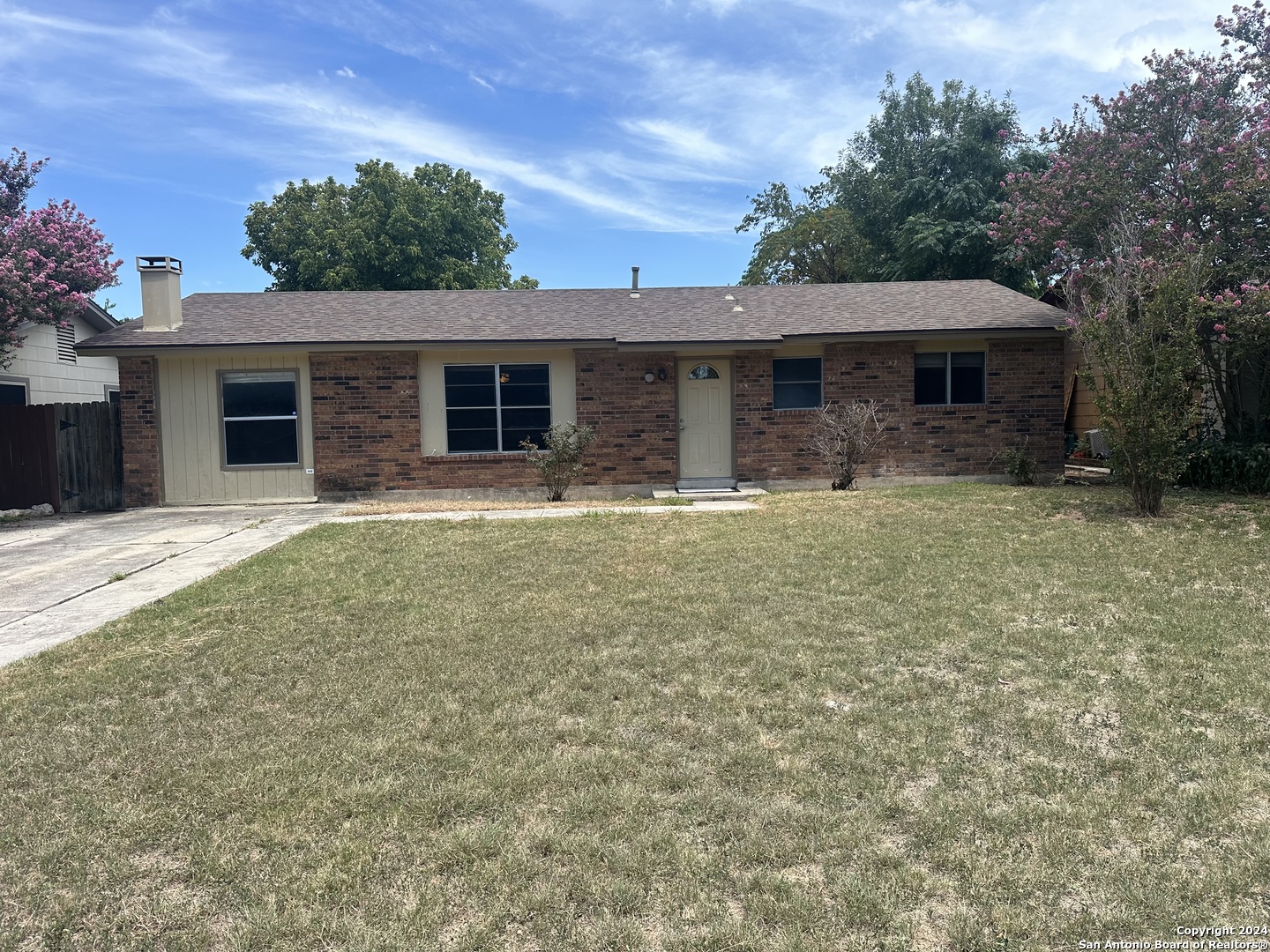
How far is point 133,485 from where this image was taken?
12.6 m

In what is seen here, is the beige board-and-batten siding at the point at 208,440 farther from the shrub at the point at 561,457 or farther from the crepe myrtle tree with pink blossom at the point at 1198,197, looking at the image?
the crepe myrtle tree with pink blossom at the point at 1198,197

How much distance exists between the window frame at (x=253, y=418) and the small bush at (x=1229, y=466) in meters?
13.3

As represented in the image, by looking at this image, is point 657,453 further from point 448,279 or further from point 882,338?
point 448,279

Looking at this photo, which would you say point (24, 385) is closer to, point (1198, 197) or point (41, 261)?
point (41, 261)

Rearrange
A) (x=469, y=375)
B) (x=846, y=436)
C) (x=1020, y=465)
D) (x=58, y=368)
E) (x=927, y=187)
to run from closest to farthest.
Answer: (x=846, y=436), (x=1020, y=465), (x=469, y=375), (x=58, y=368), (x=927, y=187)

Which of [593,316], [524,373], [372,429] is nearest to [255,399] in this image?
[372,429]

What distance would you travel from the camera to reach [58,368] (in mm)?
15984

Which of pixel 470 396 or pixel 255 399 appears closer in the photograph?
pixel 255 399

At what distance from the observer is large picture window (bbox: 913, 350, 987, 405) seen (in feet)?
43.8

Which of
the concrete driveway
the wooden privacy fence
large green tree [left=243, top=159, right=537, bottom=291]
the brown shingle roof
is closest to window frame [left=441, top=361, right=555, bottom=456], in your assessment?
the brown shingle roof

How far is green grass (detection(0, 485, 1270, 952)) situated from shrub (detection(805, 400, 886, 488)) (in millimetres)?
6034

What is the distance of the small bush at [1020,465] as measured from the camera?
12539mm

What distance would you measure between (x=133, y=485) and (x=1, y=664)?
924cm

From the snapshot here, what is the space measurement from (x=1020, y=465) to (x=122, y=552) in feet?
41.6
